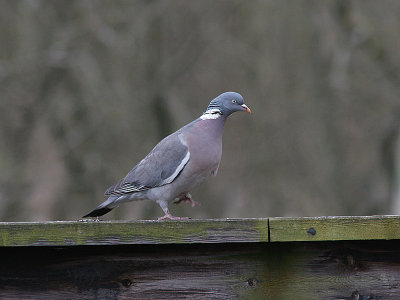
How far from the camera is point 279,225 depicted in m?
2.65

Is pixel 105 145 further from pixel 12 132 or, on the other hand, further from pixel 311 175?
pixel 311 175

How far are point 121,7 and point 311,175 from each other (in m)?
3.87

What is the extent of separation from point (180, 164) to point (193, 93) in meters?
8.08

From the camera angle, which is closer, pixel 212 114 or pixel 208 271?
pixel 208 271

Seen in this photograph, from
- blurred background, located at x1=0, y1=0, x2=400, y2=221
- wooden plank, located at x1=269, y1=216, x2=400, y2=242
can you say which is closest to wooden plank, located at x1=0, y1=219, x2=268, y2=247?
wooden plank, located at x1=269, y1=216, x2=400, y2=242

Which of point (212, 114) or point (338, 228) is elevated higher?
point (338, 228)

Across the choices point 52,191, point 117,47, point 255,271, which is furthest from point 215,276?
point 52,191

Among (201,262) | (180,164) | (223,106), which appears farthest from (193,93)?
(201,262)

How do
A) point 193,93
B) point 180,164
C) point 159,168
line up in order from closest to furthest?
point 180,164 < point 159,168 < point 193,93

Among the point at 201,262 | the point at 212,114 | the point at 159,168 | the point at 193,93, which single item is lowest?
the point at 193,93

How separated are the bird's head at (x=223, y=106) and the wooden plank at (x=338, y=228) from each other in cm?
219

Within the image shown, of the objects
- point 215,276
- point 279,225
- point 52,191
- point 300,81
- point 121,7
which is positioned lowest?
point 52,191

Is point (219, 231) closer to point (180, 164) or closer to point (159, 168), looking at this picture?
point (180, 164)

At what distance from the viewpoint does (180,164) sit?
4676 millimetres
